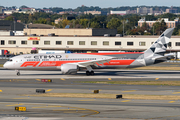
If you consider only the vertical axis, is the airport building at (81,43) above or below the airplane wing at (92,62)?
above

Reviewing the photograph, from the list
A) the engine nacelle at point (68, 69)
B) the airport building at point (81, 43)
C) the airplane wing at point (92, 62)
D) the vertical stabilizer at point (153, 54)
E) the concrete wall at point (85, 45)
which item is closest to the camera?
the engine nacelle at point (68, 69)

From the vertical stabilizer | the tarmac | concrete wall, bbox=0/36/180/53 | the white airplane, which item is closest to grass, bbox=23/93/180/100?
the tarmac

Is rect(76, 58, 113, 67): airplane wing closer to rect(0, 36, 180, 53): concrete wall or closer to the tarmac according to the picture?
the tarmac

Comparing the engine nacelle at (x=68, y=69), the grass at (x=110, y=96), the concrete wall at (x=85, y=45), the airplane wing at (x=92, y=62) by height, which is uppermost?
the concrete wall at (x=85, y=45)

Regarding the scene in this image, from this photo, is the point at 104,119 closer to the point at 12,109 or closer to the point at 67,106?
the point at 67,106

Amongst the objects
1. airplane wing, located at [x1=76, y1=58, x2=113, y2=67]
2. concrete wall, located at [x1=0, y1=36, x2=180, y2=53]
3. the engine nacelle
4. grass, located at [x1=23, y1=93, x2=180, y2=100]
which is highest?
concrete wall, located at [x1=0, y1=36, x2=180, y2=53]

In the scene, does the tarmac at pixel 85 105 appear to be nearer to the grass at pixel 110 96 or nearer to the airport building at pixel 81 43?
the grass at pixel 110 96

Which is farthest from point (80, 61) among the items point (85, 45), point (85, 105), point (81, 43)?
point (81, 43)

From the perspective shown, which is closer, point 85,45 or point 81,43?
point 85,45

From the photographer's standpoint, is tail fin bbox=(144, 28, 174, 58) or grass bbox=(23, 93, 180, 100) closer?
grass bbox=(23, 93, 180, 100)

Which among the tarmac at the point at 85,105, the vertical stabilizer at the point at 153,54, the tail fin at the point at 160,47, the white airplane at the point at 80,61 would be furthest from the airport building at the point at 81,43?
the tarmac at the point at 85,105

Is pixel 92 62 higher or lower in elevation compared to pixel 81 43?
lower

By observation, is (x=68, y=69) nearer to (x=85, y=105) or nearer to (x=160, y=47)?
(x=160, y=47)

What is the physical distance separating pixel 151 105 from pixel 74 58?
1145 inches
